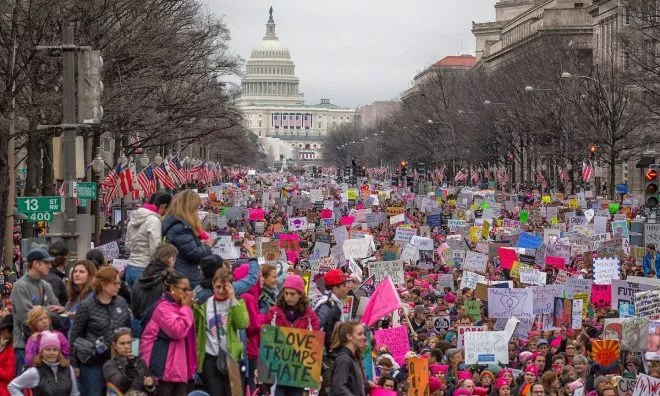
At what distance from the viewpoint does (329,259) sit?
88.6ft

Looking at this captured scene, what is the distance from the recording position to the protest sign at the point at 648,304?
18.7m

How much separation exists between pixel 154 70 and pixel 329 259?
16.0 meters

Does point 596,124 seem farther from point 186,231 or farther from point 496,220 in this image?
point 186,231

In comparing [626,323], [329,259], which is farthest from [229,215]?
[626,323]

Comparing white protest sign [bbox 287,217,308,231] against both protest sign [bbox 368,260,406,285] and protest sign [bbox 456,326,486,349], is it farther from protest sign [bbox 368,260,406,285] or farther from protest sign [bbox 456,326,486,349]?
protest sign [bbox 456,326,486,349]

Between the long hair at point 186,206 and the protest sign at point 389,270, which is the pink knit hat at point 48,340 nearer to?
the long hair at point 186,206

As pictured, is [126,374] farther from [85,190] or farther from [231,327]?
[85,190]

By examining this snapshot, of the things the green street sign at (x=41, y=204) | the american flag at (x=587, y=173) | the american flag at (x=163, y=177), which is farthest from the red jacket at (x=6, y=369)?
the american flag at (x=587, y=173)

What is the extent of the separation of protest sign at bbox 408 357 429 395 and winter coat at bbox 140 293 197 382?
2.50 m

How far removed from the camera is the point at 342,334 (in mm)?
11516

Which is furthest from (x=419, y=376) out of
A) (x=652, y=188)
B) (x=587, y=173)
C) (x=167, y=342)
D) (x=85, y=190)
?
Answer: (x=587, y=173)

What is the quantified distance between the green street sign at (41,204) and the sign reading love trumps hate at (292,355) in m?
8.67

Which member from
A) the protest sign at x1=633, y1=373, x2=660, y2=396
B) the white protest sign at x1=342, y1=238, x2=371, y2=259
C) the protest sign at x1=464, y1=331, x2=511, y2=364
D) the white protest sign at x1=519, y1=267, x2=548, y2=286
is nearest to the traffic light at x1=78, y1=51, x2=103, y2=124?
the protest sign at x1=464, y1=331, x2=511, y2=364

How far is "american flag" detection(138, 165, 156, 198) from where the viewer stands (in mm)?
39094
